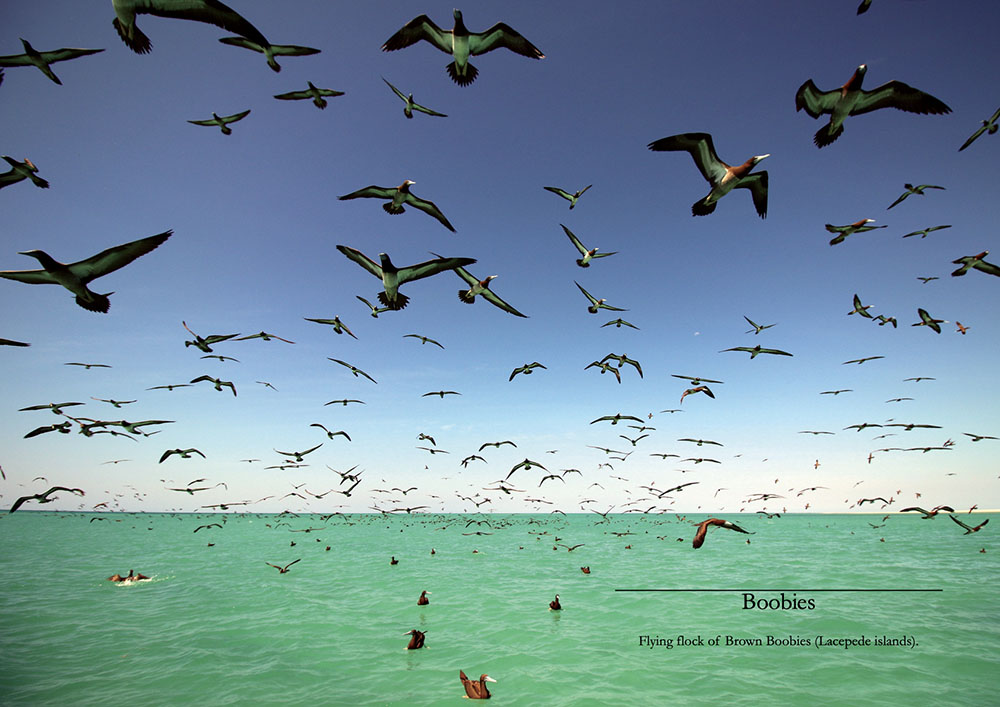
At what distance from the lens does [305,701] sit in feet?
34.2

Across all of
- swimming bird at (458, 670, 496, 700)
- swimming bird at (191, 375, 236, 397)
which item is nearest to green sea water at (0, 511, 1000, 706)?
A: swimming bird at (458, 670, 496, 700)

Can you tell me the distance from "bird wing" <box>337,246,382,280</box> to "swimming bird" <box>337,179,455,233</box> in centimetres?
119

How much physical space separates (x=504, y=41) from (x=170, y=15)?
655cm

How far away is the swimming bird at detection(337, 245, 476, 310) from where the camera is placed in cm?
945

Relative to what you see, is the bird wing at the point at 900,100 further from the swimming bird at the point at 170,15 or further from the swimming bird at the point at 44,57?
the swimming bird at the point at 44,57

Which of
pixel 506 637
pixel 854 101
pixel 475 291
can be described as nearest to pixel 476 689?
pixel 506 637

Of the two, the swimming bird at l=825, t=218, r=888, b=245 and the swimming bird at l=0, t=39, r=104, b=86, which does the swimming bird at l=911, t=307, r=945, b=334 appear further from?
the swimming bird at l=0, t=39, r=104, b=86

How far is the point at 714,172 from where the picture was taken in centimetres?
1017

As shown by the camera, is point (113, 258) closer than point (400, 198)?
Yes

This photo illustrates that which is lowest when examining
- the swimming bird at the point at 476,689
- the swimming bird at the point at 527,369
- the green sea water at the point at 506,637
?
the green sea water at the point at 506,637

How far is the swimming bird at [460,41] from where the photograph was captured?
30.8 feet

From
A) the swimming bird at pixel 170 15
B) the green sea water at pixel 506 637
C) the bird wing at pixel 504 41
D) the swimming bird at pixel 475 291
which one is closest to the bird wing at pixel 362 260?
the swimming bird at pixel 475 291

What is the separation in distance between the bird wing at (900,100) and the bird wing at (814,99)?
1.76ft

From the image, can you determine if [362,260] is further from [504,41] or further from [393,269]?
[504,41]
